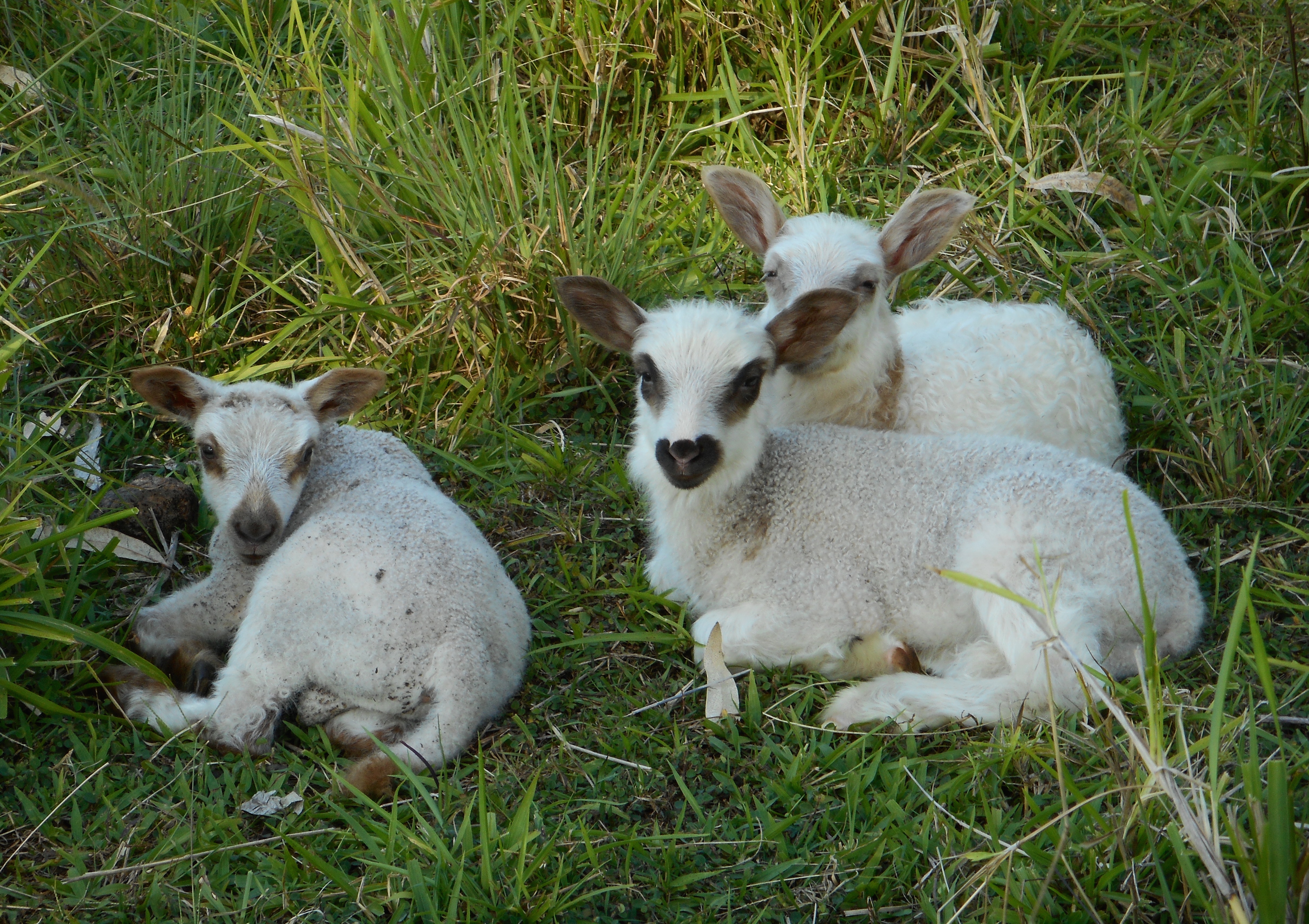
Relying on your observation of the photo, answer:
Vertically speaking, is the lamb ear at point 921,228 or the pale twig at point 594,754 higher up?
the lamb ear at point 921,228

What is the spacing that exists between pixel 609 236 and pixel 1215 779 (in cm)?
362

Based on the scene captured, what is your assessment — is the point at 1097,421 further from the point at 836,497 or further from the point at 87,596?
the point at 87,596

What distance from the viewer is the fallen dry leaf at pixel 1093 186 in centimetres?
582

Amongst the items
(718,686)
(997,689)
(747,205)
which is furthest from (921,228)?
(718,686)

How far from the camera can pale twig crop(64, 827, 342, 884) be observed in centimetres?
307

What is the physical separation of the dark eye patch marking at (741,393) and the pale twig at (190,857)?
1760mm

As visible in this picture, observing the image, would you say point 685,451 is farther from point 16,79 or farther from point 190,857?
point 16,79

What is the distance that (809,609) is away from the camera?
12.8ft

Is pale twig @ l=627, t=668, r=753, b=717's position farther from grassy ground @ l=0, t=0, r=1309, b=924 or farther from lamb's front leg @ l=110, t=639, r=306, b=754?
lamb's front leg @ l=110, t=639, r=306, b=754

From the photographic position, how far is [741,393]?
402 cm

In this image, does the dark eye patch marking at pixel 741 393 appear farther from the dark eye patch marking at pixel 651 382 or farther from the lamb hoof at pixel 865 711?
the lamb hoof at pixel 865 711

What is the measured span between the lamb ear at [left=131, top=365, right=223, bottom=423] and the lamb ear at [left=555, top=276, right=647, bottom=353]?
4.34 feet

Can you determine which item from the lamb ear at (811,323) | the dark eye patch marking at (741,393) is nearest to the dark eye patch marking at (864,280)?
the lamb ear at (811,323)

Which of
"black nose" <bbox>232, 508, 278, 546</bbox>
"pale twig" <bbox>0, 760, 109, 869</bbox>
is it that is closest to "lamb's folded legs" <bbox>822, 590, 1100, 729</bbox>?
"black nose" <bbox>232, 508, 278, 546</bbox>
